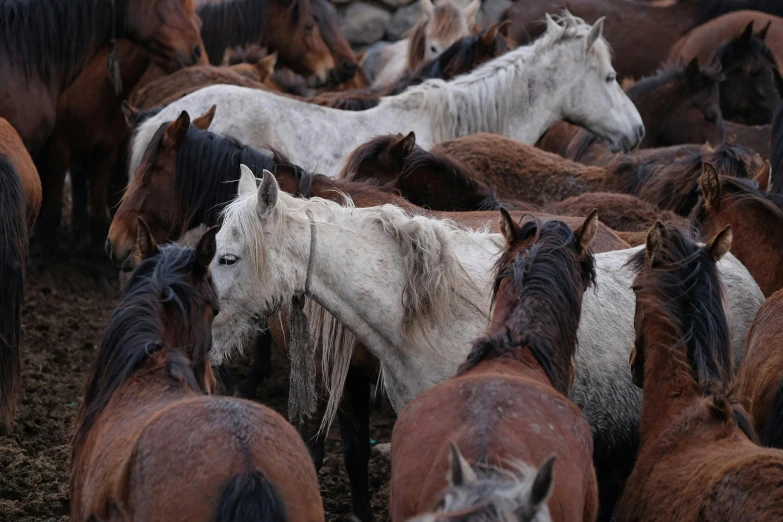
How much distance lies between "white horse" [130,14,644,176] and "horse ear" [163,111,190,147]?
1518 mm

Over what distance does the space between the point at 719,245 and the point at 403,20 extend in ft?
33.1

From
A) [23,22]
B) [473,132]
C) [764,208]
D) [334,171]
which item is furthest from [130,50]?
[764,208]

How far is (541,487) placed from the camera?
85.8 inches

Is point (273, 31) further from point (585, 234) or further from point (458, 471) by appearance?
point (458, 471)

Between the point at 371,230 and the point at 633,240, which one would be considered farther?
the point at 633,240

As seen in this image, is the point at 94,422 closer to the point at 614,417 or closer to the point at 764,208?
the point at 614,417

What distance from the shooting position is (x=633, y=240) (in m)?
5.27

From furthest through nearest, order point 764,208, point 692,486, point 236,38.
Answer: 1. point 236,38
2. point 764,208
3. point 692,486

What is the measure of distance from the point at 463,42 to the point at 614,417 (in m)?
4.60

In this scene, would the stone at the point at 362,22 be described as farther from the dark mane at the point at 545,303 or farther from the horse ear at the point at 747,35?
the dark mane at the point at 545,303

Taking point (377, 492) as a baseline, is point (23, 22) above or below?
above

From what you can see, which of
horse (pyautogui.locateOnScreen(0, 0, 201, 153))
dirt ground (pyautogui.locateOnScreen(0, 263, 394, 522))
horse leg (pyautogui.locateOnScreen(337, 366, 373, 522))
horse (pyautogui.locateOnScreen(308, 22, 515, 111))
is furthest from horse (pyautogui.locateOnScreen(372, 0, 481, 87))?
horse leg (pyautogui.locateOnScreen(337, 366, 373, 522))

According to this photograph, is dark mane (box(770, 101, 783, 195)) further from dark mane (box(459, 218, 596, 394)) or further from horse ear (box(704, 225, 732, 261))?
dark mane (box(459, 218, 596, 394))

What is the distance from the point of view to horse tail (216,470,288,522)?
8.06 feet
